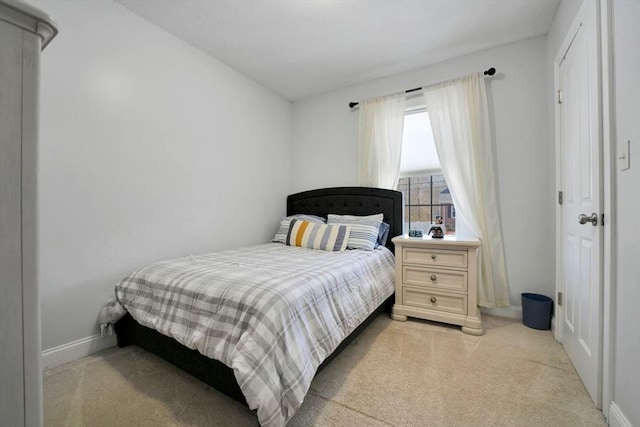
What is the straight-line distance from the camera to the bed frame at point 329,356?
1.36m

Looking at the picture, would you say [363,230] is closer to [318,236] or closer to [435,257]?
[318,236]

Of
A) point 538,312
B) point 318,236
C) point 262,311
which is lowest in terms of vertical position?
point 538,312

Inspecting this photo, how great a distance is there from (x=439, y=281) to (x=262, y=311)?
174cm

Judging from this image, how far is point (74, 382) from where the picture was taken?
1.60 m

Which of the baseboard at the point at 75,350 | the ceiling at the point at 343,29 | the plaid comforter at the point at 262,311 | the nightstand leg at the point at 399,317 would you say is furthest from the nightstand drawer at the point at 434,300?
the baseboard at the point at 75,350

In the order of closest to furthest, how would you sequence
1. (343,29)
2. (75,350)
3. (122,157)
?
(75,350) < (122,157) < (343,29)

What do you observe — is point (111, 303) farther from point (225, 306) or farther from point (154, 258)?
point (225, 306)

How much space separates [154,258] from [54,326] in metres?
0.71

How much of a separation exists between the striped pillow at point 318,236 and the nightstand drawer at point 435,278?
0.64 metres

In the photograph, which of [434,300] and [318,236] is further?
[318,236]

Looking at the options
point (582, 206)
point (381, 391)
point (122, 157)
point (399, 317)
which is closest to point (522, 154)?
point (582, 206)

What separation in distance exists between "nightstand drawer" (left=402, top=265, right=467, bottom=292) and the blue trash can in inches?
23.3

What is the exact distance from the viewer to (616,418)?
118 centimetres

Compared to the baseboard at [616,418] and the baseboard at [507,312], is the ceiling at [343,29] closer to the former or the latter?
the baseboard at [507,312]
